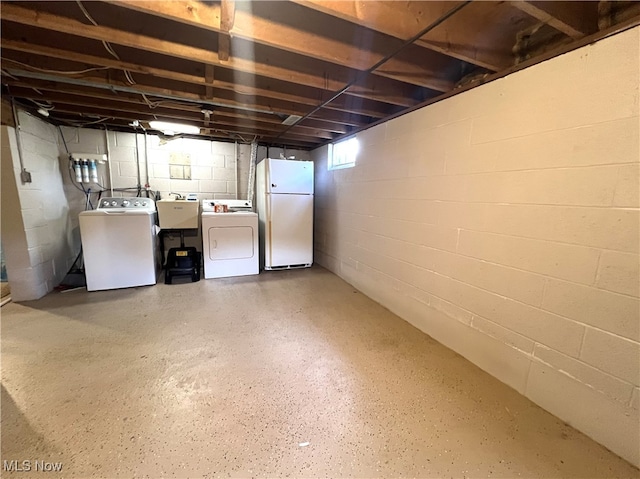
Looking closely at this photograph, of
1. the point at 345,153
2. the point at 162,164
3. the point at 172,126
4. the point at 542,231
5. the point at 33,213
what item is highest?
the point at 172,126

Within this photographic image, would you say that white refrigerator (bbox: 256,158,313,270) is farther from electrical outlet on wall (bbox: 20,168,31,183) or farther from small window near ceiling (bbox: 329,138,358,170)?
electrical outlet on wall (bbox: 20,168,31,183)

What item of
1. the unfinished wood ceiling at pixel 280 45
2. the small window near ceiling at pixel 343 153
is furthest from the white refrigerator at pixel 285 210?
the unfinished wood ceiling at pixel 280 45

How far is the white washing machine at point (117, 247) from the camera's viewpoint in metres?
3.04

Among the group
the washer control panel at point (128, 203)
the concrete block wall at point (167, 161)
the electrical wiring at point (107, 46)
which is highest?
the electrical wiring at point (107, 46)

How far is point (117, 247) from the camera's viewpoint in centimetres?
316

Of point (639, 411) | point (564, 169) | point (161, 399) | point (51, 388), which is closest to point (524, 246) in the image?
point (564, 169)

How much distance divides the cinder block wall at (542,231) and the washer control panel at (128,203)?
136 inches

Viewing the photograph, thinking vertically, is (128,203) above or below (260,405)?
above

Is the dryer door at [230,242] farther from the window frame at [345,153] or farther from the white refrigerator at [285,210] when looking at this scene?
the window frame at [345,153]

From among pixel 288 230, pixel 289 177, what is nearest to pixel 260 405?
pixel 288 230

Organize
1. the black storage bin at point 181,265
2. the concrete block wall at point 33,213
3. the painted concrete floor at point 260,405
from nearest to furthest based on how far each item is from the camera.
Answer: the painted concrete floor at point 260,405 → the concrete block wall at point 33,213 → the black storage bin at point 181,265

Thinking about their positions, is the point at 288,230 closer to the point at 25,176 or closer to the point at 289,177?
Answer: the point at 289,177

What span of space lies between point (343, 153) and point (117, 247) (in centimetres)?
320

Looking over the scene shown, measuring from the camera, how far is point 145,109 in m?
2.88
